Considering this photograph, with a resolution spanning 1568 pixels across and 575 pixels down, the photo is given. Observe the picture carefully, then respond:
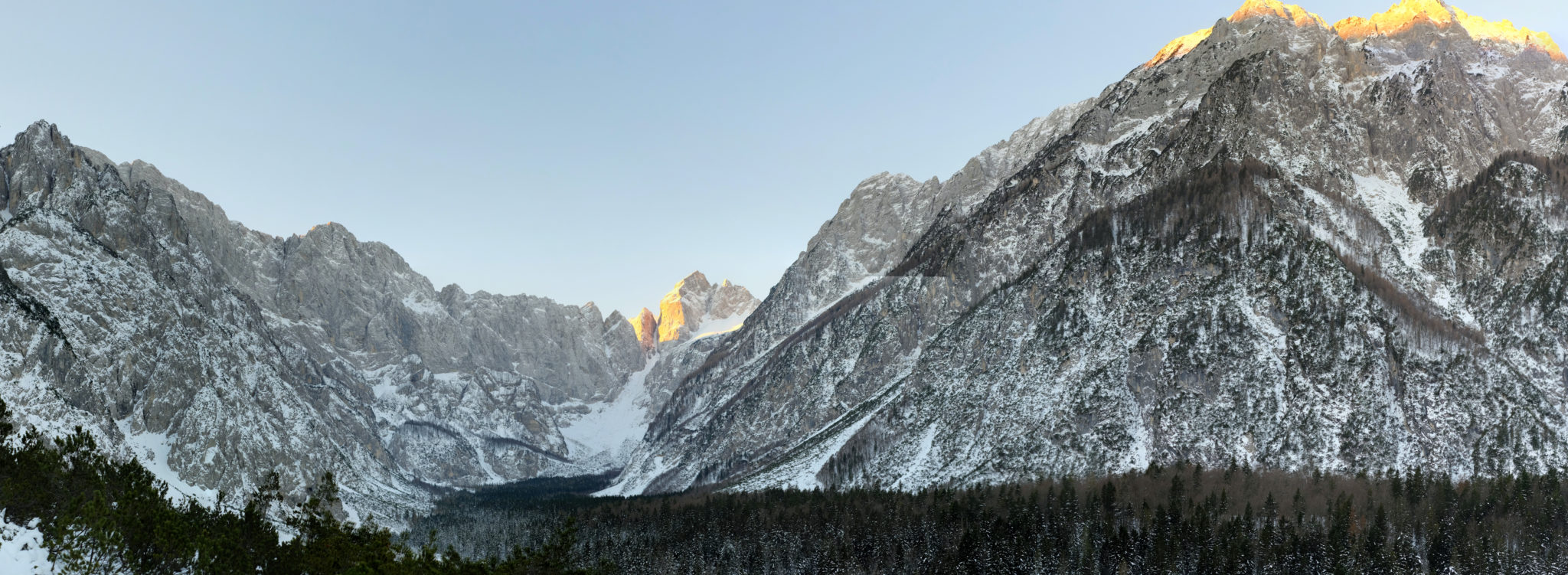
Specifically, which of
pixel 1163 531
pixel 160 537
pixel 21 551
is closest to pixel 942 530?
pixel 1163 531

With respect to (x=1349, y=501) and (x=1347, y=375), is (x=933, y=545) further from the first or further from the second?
(x=1347, y=375)

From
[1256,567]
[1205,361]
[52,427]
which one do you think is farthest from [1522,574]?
[52,427]

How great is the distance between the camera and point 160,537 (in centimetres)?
7112

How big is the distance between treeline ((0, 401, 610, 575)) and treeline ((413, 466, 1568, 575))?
7488cm

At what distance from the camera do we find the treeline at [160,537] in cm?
6750

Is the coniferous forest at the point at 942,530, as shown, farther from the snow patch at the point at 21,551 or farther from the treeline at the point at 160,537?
the snow patch at the point at 21,551

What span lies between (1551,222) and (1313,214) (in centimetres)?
3860

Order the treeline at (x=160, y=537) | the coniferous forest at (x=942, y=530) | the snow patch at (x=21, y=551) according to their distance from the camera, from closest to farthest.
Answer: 1. the snow patch at (x=21, y=551)
2. the treeline at (x=160, y=537)
3. the coniferous forest at (x=942, y=530)

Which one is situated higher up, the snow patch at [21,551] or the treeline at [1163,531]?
the treeline at [1163,531]

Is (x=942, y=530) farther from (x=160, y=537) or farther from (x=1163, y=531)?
(x=160, y=537)

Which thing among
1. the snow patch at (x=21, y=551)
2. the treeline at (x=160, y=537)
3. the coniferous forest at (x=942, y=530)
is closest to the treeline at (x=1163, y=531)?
the coniferous forest at (x=942, y=530)

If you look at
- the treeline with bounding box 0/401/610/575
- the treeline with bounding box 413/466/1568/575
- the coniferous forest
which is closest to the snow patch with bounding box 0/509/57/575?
the treeline with bounding box 0/401/610/575

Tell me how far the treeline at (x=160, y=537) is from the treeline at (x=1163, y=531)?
7488 cm

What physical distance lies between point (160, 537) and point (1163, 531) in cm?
11598
